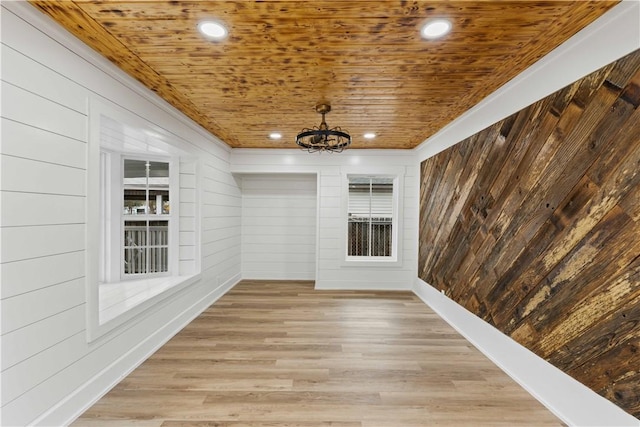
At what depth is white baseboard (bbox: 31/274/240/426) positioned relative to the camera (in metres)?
1.64

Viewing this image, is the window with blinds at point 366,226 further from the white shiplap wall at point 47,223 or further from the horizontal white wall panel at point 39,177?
the horizontal white wall panel at point 39,177

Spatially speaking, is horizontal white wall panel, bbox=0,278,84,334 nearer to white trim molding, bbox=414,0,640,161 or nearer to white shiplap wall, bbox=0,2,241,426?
white shiplap wall, bbox=0,2,241,426

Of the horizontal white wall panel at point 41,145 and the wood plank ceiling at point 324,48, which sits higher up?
the wood plank ceiling at point 324,48

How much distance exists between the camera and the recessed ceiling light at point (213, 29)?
5.19 feet

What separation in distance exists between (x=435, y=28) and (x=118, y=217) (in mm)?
3718

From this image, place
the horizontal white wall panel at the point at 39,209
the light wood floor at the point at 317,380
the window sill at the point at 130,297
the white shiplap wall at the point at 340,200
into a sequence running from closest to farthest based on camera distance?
the horizontal white wall panel at the point at 39,209, the light wood floor at the point at 317,380, the window sill at the point at 130,297, the white shiplap wall at the point at 340,200

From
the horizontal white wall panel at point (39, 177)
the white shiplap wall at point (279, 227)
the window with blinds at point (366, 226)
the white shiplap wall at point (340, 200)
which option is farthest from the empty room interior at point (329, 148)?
the window with blinds at point (366, 226)

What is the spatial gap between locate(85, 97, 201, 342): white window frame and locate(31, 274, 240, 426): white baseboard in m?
0.28

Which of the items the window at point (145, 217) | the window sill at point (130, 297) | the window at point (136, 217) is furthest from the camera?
the window at point (145, 217)

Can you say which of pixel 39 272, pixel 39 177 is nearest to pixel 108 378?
pixel 39 272

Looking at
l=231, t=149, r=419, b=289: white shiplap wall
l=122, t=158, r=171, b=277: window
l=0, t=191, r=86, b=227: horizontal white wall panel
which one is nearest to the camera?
l=0, t=191, r=86, b=227: horizontal white wall panel

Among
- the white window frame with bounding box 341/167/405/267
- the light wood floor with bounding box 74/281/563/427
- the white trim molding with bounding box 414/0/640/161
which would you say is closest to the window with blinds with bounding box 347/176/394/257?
the white window frame with bounding box 341/167/405/267

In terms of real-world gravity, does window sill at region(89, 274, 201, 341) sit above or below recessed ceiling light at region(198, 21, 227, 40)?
below

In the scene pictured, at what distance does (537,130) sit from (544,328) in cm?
140
